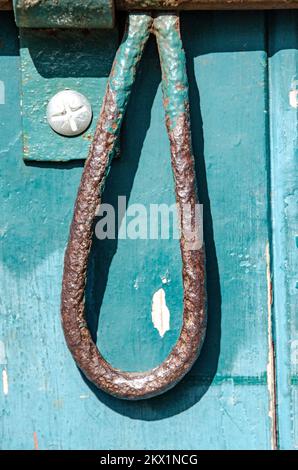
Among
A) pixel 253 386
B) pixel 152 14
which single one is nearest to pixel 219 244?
pixel 253 386

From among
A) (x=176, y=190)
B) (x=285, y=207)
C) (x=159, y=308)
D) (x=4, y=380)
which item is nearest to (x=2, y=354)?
(x=4, y=380)

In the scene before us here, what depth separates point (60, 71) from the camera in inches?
33.6

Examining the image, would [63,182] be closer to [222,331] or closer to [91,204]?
[91,204]

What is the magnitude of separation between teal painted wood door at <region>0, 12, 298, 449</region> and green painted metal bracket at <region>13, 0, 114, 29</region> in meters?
0.10

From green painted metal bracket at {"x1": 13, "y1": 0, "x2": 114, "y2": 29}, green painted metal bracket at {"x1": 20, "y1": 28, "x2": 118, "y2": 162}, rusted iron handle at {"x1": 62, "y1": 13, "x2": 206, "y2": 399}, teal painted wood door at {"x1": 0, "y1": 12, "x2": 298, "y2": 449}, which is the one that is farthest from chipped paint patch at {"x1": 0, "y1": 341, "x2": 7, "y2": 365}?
green painted metal bracket at {"x1": 13, "y1": 0, "x2": 114, "y2": 29}

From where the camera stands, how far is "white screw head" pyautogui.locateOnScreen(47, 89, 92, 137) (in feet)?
2.77

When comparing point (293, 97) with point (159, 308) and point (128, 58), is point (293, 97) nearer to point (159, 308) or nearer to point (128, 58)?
point (128, 58)

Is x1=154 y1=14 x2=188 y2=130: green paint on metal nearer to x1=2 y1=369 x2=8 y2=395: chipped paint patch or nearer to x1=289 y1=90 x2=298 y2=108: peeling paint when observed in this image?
x1=289 y1=90 x2=298 y2=108: peeling paint

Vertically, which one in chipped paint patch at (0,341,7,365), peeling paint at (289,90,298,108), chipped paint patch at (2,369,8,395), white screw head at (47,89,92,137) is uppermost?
peeling paint at (289,90,298,108)

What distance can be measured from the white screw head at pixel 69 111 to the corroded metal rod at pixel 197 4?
4.7 inches

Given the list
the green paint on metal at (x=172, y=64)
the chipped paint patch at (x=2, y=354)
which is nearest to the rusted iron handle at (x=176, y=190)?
the green paint on metal at (x=172, y=64)

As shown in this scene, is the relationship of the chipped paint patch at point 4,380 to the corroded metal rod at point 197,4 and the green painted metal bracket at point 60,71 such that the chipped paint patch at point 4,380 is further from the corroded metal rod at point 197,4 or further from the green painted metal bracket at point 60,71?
the corroded metal rod at point 197,4

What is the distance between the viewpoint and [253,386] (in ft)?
2.93

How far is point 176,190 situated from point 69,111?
0.17 meters
